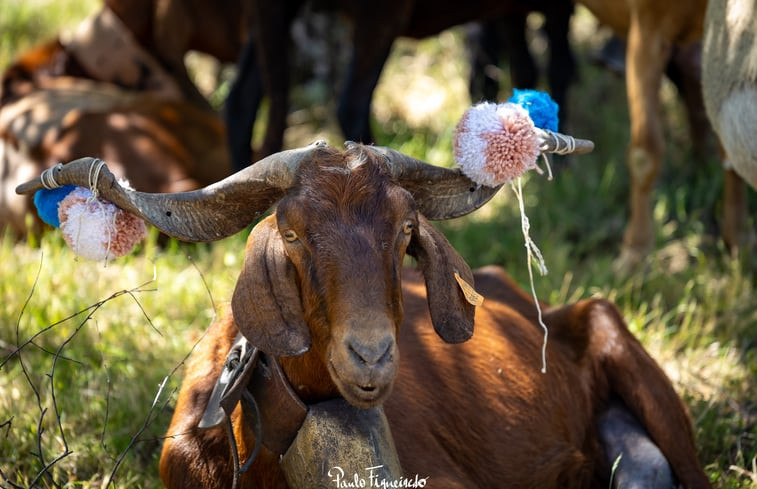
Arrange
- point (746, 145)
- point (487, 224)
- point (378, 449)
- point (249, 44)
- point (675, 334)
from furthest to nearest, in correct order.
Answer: point (249, 44)
point (487, 224)
point (675, 334)
point (746, 145)
point (378, 449)

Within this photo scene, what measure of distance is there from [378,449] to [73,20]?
27.2 ft

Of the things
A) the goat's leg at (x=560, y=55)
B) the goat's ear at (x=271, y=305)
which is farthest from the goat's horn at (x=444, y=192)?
the goat's leg at (x=560, y=55)

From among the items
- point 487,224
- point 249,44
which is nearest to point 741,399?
point 487,224

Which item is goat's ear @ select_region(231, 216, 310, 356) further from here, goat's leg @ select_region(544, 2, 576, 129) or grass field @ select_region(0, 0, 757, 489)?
goat's leg @ select_region(544, 2, 576, 129)

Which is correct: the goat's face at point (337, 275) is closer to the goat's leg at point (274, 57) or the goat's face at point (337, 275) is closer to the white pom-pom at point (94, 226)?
the white pom-pom at point (94, 226)

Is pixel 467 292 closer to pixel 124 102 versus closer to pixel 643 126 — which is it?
pixel 643 126

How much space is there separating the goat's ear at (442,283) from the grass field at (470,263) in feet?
2.66

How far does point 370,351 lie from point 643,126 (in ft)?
12.7

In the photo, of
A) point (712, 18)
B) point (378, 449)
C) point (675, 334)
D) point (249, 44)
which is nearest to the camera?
point (378, 449)

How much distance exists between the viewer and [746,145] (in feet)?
13.0

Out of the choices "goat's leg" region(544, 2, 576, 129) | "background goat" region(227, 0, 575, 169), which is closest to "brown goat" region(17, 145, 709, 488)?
"background goat" region(227, 0, 575, 169)

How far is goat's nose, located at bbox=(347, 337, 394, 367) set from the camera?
2.46m

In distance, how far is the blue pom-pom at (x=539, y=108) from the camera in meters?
3.10

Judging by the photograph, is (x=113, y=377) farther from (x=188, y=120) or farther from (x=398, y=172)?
(x=188, y=120)
